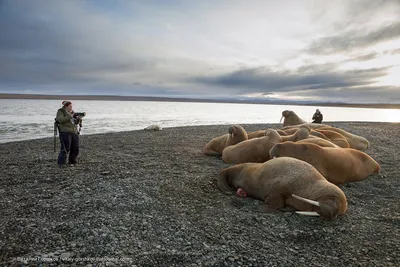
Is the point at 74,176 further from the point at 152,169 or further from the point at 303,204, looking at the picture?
the point at 303,204

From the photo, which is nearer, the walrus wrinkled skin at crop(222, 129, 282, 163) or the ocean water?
the walrus wrinkled skin at crop(222, 129, 282, 163)

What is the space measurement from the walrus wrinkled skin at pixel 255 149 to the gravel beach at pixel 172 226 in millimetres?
1653

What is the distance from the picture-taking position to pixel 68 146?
967 cm

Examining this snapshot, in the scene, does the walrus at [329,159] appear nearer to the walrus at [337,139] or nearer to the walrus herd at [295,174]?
the walrus herd at [295,174]

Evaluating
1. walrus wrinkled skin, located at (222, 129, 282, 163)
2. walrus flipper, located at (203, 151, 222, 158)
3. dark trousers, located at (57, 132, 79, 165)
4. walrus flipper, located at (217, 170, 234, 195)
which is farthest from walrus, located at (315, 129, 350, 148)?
dark trousers, located at (57, 132, 79, 165)

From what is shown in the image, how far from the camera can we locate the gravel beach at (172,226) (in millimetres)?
4102

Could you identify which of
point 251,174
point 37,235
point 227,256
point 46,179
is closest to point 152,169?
point 46,179

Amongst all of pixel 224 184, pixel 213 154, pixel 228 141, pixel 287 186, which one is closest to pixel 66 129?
pixel 213 154

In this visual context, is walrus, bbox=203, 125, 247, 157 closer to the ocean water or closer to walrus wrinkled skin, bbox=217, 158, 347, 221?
walrus wrinkled skin, bbox=217, 158, 347, 221

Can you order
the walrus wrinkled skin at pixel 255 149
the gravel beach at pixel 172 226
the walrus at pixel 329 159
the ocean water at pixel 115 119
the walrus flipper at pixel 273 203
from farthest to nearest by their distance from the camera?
the ocean water at pixel 115 119 < the walrus wrinkled skin at pixel 255 149 < the walrus at pixel 329 159 < the walrus flipper at pixel 273 203 < the gravel beach at pixel 172 226

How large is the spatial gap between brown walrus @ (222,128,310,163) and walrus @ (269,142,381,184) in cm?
134

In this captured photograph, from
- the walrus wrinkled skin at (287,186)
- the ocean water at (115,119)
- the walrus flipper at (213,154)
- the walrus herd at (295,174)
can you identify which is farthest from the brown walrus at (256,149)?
the ocean water at (115,119)

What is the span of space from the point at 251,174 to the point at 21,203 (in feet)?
15.6

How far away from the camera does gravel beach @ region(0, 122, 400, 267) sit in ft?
13.5
